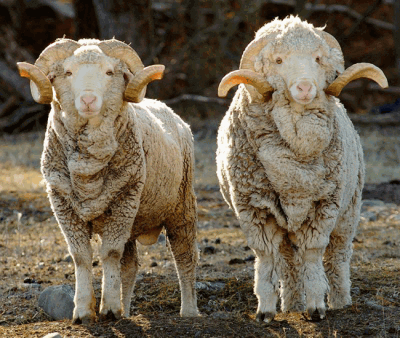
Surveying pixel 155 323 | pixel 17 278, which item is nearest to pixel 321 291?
pixel 155 323

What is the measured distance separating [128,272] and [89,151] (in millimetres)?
1506

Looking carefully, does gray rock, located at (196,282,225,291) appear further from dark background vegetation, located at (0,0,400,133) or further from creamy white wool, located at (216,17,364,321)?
dark background vegetation, located at (0,0,400,133)

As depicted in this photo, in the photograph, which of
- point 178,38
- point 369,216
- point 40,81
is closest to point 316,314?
point 40,81

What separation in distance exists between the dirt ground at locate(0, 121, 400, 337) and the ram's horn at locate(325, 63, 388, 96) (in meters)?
1.63

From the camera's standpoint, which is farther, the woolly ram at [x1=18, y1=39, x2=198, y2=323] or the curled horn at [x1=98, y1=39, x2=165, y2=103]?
the curled horn at [x1=98, y1=39, x2=165, y2=103]

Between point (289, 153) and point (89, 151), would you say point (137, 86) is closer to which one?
point (89, 151)

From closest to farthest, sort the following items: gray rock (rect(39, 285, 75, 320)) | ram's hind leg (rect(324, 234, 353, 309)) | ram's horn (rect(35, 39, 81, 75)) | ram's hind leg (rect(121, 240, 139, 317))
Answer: ram's horn (rect(35, 39, 81, 75)), ram's hind leg (rect(324, 234, 353, 309)), gray rock (rect(39, 285, 75, 320)), ram's hind leg (rect(121, 240, 139, 317))

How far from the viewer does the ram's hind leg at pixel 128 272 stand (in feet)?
21.3

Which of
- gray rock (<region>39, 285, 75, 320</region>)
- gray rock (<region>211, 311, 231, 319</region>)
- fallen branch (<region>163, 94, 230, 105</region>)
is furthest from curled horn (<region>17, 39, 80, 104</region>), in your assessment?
fallen branch (<region>163, 94, 230, 105</region>)

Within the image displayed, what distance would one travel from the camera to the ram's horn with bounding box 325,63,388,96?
5430 millimetres

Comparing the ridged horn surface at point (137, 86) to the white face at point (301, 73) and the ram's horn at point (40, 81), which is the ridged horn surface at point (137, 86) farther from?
the white face at point (301, 73)

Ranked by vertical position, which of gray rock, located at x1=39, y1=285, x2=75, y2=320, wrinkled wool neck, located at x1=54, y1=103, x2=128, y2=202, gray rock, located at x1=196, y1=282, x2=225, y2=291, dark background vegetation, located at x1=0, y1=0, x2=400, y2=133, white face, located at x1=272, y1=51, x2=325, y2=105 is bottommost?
gray rock, located at x1=39, y1=285, x2=75, y2=320

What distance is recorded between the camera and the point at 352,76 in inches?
→ 216

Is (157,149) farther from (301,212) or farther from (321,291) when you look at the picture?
(321,291)
